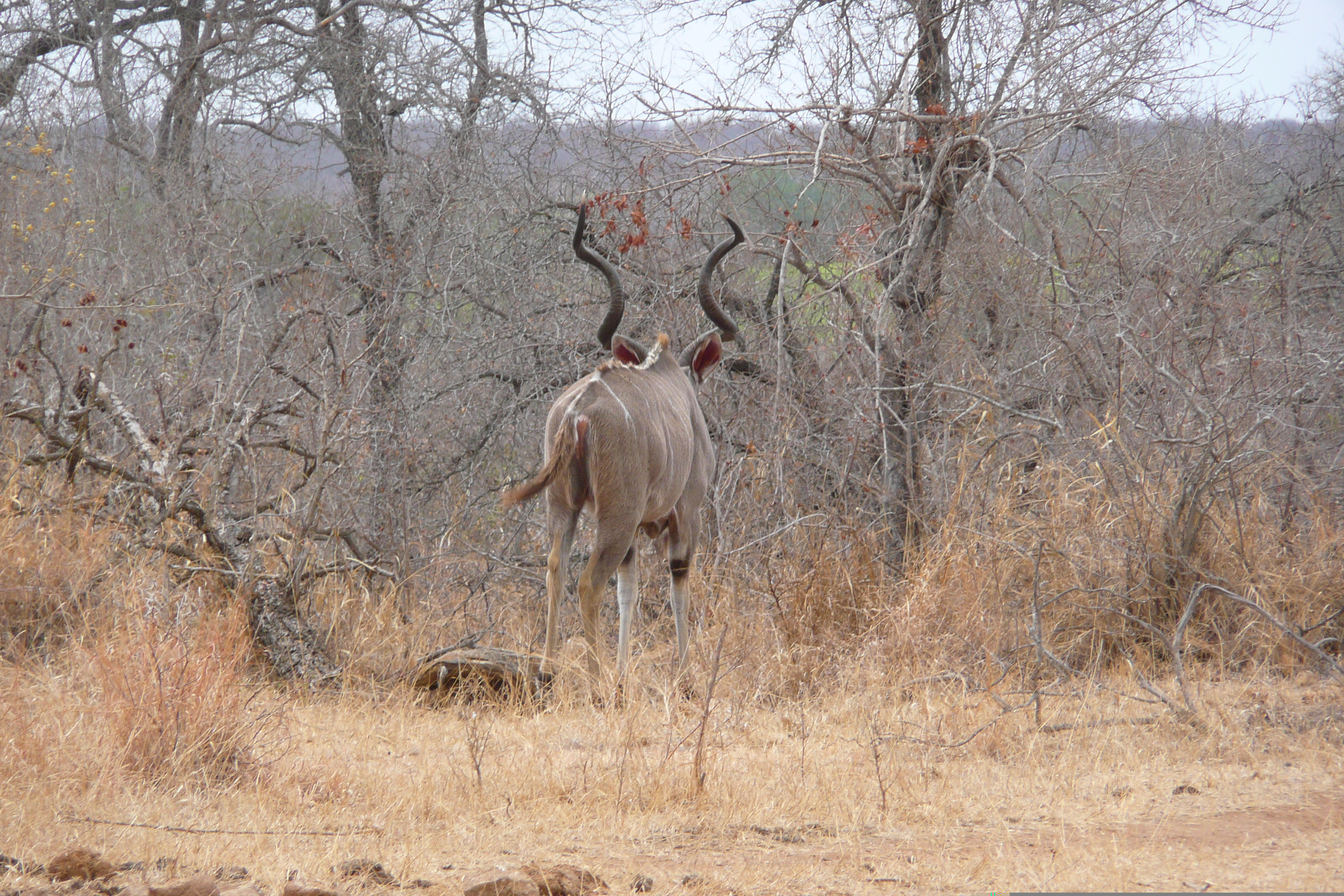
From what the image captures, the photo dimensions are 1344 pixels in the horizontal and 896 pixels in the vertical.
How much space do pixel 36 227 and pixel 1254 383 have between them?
876 cm

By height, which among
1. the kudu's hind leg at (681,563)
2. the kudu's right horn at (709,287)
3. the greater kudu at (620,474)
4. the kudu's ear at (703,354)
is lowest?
the kudu's hind leg at (681,563)

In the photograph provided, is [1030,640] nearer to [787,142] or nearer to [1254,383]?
[1254,383]

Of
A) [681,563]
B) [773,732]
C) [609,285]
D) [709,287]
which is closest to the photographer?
[773,732]

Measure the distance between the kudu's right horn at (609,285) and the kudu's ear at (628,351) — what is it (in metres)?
0.06

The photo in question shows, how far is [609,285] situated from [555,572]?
66.2 inches

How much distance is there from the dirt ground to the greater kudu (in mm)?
794

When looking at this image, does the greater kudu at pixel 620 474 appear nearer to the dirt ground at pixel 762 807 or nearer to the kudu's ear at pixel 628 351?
the kudu's ear at pixel 628 351

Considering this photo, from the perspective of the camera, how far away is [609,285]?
21.2 feet

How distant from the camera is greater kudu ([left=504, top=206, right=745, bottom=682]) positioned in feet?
17.8

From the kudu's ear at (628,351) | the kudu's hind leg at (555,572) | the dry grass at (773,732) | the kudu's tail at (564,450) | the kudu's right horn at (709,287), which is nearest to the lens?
the dry grass at (773,732)

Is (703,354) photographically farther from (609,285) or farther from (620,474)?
(620,474)

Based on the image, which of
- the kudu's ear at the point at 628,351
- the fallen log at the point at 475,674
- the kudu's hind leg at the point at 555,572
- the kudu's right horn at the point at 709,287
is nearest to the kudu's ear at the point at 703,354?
the kudu's right horn at the point at 709,287

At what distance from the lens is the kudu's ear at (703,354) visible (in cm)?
682

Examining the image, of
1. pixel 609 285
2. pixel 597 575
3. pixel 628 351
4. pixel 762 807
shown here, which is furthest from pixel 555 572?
pixel 762 807
